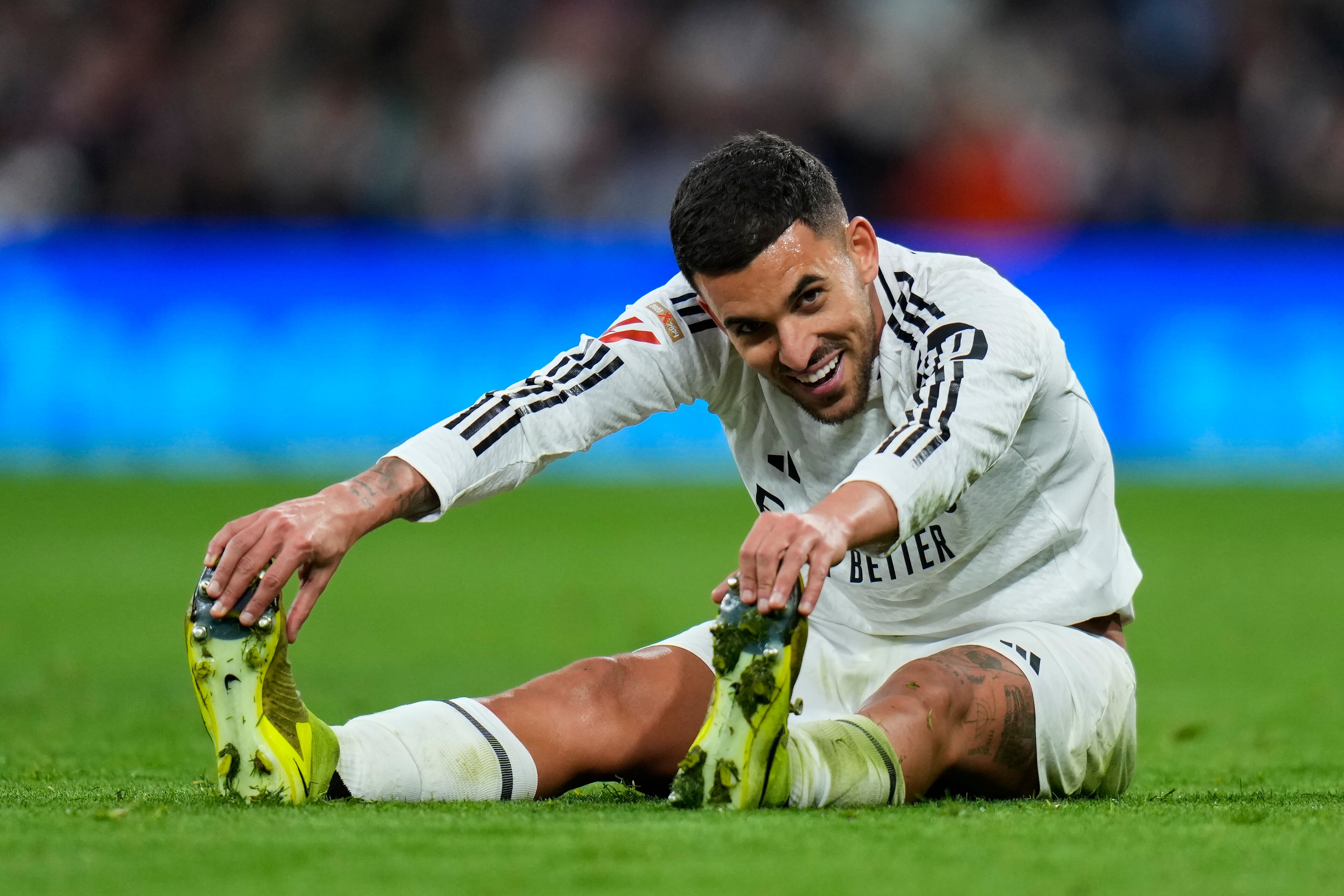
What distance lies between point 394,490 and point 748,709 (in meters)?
0.89

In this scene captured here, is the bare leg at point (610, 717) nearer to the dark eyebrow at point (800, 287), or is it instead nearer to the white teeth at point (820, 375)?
the white teeth at point (820, 375)

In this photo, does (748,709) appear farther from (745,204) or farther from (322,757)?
(745,204)

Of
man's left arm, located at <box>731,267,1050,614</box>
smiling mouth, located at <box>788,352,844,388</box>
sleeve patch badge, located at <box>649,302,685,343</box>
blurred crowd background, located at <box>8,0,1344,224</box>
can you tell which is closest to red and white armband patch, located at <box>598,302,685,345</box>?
sleeve patch badge, located at <box>649,302,685,343</box>

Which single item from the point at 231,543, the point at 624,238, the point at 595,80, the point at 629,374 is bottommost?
the point at 231,543

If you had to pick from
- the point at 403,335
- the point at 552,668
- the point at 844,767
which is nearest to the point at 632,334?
the point at 844,767

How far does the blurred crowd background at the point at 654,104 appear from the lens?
1367cm

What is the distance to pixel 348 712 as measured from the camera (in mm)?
5141

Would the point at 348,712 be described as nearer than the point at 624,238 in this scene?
Yes

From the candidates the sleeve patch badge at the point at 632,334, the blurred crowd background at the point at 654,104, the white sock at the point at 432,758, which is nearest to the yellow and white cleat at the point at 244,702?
the white sock at the point at 432,758

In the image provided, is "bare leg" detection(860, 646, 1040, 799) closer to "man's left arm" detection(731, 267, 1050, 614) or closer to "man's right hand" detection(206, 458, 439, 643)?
"man's left arm" detection(731, 267, 1050, 614)

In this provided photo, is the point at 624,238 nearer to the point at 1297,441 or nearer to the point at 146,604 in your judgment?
the point at 1297,441

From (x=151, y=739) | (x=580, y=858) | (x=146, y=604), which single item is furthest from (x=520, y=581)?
(x=580, y=858)

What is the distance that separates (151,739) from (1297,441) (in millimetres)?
10062

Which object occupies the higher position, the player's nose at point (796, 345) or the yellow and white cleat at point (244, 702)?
the player's nose at point (796, 345)
